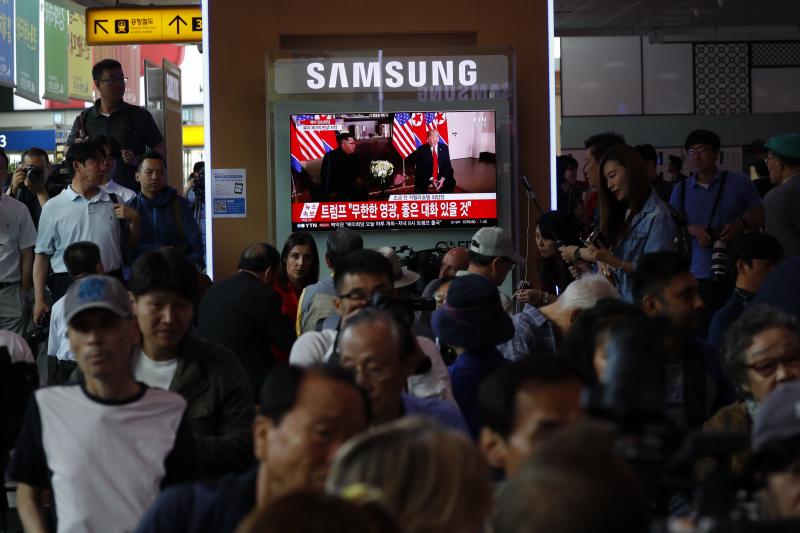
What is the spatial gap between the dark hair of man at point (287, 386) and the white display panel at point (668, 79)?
17356 mm

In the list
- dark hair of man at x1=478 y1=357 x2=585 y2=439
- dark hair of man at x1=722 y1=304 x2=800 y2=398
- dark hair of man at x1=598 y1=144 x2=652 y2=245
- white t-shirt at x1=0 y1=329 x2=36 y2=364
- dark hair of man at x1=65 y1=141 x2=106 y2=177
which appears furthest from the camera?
dark hair of man at x1=65 y1=141 x2=106 y2=177

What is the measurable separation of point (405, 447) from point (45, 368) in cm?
669

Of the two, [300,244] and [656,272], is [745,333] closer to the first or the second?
[656,272]

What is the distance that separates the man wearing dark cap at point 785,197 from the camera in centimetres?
780

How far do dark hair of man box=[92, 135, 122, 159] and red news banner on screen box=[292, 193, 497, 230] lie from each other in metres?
1.67

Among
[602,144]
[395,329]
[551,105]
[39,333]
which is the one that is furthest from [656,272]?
[551,105]

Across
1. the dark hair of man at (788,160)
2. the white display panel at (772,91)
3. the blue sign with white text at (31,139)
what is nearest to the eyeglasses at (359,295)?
the dark hair of man at (788,160)

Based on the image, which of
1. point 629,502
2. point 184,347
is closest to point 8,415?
point 184,347

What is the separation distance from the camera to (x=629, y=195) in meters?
6.93

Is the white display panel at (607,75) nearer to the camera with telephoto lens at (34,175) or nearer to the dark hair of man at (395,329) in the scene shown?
the camera with telephoto lens at (34,175)

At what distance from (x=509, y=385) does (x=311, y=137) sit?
8.04 m

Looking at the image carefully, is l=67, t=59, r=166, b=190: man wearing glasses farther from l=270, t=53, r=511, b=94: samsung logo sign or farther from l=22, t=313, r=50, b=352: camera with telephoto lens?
l=22, t=313, r=50, b=352: camera with telephoto lens

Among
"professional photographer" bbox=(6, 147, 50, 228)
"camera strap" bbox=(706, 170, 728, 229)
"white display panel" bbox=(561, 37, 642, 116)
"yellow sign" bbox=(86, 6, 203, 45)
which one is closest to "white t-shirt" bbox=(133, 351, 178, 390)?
"camera strap" bbox=(706, 170, 728, 229)

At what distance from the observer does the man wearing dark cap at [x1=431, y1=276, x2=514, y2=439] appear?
5145 mm
